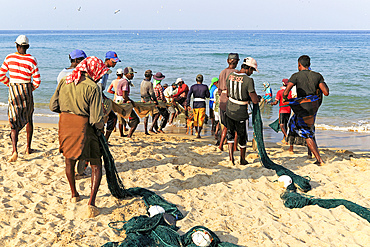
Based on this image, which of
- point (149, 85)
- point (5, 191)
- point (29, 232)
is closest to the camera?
point (29, 232)

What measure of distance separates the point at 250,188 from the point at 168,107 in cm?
463

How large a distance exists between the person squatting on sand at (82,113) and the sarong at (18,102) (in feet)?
6.33

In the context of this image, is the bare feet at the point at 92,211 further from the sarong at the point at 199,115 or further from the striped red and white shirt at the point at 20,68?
the sarong at the point at 199,115

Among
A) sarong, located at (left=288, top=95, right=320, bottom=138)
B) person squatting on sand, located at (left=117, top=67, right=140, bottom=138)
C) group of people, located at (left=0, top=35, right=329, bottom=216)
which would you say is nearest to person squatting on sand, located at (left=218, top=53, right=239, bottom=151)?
group of people, located at (left=0, top=35, right=329, bottom=216)

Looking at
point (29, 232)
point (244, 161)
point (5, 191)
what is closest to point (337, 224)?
point (244, 161)

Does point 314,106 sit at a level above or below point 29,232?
above

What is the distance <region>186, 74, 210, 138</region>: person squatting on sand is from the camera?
8.73 meters

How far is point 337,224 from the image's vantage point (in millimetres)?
4301

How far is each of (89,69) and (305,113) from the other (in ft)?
13.2

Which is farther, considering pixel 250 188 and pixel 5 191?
pixel 250 188

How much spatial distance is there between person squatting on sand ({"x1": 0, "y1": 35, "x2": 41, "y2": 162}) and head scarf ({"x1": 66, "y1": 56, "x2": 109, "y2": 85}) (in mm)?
2074

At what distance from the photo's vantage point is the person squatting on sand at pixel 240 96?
5742 millimetres

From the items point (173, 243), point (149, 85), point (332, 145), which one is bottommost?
point (332, 145)

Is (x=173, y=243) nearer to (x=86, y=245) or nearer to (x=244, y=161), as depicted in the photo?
(x=86, y=245)
